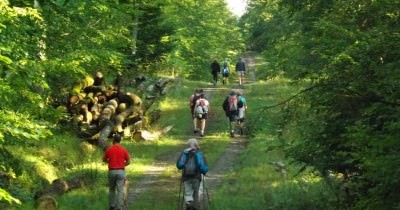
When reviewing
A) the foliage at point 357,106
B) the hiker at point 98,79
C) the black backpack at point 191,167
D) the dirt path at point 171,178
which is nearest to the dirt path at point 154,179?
the dirt path at point 171,178

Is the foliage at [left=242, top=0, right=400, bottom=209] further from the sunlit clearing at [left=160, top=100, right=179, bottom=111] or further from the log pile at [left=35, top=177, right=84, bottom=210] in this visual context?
the sunlit clearing at [left=160, top=100, right=179, bottom=111]

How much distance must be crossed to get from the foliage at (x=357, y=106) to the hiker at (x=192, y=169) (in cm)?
208

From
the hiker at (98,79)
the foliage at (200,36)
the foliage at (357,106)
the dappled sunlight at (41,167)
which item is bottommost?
the dappled sunlight at (41,167)

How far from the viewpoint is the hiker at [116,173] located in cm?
1254

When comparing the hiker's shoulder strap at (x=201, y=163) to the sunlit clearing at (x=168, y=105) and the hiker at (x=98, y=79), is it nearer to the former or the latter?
the hiker at (x=98, y=79)

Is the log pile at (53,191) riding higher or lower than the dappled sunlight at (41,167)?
lower

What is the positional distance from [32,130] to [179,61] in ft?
109

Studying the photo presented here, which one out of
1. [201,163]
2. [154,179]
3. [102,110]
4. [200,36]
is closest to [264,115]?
[201,163]

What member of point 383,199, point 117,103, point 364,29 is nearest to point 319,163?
point 364,29

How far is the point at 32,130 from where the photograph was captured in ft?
23.9

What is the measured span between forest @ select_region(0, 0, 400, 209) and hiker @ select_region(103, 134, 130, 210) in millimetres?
1048

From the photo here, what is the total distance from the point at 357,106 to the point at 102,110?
13.8 m

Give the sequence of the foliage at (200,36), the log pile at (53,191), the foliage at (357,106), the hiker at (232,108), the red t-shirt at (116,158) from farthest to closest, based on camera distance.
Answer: the foliage at (200,36), the hiker at (232,108), the log pile at (53,191), the red t-shirt at (116,158), the foliage at (357,106)

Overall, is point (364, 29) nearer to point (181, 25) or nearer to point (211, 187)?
point (211, 187)
